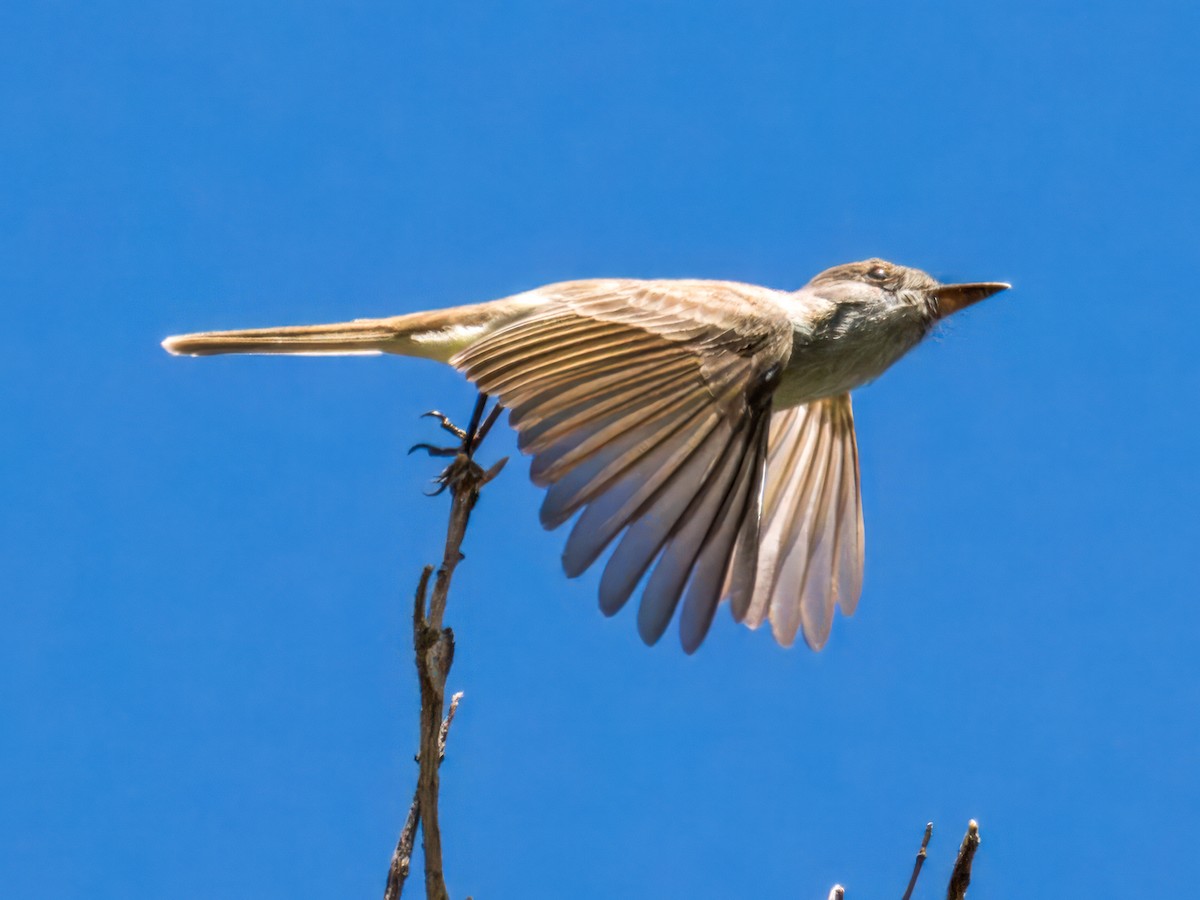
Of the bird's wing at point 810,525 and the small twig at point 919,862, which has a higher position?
the bird's wing at point 810,525

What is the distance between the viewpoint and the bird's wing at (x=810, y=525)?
510 cm

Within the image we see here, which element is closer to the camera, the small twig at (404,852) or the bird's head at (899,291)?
the small twig at (404,852)

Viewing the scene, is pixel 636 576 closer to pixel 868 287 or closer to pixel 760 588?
pixel 760 588

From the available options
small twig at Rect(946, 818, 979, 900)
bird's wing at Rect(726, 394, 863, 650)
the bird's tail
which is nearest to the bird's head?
bird's wing at Rect(726, 394, 863, 650)

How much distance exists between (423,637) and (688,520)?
3.39 ft

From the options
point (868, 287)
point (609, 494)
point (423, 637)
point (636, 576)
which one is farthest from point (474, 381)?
point (868, 287)

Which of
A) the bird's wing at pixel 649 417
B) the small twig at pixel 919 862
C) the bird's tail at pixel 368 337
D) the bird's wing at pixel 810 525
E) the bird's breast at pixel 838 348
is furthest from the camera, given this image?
the bird's wing at pixel 810 525

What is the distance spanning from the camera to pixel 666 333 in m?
4.42

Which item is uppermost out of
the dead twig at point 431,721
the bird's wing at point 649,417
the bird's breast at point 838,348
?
the bird's breast at point 838,348

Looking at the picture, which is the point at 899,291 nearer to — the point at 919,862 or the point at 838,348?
the point at 838,348

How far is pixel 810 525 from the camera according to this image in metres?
5.42

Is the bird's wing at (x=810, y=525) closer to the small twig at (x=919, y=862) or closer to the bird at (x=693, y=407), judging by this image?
the bird at (x=693, y=407)

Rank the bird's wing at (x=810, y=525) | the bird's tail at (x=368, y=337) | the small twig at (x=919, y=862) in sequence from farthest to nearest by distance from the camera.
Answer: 1. the bird's wing at (x=810, y=525)
2. the bird's tail at (x=368, y=337)
3. the small twig at (x=919, y=862)

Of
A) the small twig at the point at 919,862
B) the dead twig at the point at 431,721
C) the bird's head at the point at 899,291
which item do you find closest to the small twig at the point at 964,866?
the small twig at the point at 919,862
